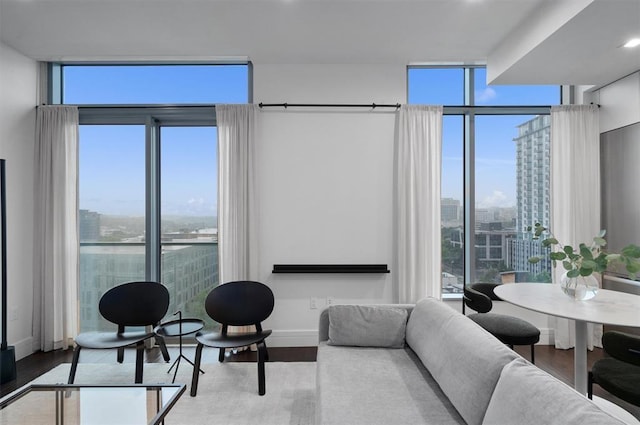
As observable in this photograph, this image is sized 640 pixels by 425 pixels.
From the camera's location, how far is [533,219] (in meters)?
3.70

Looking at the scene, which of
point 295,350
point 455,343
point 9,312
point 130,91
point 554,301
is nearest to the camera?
point 455,343

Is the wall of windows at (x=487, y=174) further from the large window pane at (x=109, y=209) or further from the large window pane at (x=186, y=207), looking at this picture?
the large window pane at (x=109, y=209)

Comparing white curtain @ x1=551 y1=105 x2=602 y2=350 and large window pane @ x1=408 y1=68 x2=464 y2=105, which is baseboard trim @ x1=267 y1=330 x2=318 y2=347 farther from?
large window pane @ x1=408 y1=68 x2=464 y2=105

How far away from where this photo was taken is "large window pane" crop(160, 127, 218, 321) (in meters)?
3.66

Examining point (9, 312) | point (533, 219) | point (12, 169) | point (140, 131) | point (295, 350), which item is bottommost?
point (295, 350)

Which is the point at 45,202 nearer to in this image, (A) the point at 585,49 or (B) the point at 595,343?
(A) the point at 585,49

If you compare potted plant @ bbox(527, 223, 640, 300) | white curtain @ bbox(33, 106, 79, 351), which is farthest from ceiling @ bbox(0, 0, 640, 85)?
potted plant @ bbox(527, 223, 640, 300)

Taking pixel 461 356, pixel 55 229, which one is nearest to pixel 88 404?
pixel 461 356

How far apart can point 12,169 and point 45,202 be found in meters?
0.41

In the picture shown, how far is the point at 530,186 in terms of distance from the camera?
3.69 metres

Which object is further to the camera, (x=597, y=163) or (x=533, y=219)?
(x=533, y=219)

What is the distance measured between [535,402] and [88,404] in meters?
2.22

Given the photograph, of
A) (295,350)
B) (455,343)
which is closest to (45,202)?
(295,350)

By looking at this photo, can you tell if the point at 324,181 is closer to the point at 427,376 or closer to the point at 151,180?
the point at 151,180
